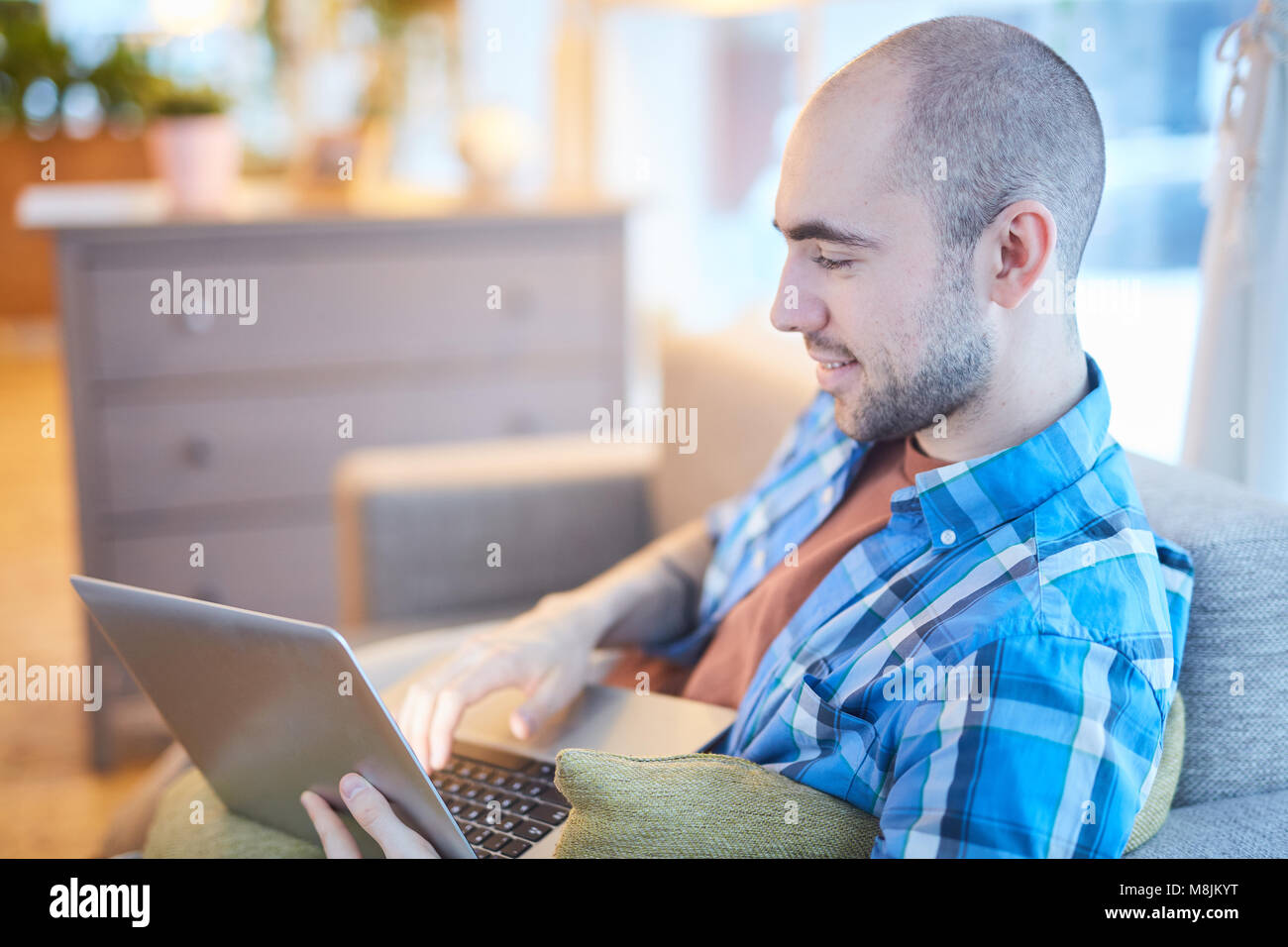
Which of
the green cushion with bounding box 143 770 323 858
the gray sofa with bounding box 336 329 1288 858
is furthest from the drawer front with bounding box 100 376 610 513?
the green cushion with bounding box 143 770 323 858

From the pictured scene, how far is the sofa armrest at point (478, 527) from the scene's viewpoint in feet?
5.67

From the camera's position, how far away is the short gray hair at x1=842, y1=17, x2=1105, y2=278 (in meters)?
0.83

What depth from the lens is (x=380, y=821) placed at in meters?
0.85

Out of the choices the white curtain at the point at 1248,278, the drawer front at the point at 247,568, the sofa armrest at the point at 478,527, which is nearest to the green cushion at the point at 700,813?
the white curtain at the point at 1248,278

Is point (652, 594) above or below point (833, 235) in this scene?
below

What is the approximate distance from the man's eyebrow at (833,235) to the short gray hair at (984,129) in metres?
0.04

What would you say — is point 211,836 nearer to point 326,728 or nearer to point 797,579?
point 326,728

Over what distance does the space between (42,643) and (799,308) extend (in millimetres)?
2307

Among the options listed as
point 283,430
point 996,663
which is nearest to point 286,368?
point 283,430

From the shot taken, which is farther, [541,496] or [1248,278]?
[541,496]

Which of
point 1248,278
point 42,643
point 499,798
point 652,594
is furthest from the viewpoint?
point 42,643

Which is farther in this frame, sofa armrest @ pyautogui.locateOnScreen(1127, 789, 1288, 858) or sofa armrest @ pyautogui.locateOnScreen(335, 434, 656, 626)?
sofa armrest @ pyautogui.locateOnScreen(335, 434, 656, 626)

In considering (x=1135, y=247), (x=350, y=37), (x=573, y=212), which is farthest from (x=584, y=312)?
(x=350, y=37)

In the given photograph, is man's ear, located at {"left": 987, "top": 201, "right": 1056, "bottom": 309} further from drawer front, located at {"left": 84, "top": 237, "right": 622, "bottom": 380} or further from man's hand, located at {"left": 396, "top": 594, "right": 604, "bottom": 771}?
drawer front, located at {"left": 84, "top": 237, "right": 622, "bottom": 380}
